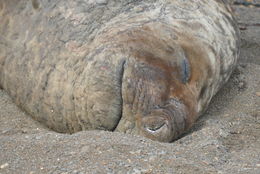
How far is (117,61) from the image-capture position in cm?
303

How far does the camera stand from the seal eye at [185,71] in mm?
3068

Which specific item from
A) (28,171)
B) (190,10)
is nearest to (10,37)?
(190,10)

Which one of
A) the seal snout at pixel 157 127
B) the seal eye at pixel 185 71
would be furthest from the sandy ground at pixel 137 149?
the seal eye at pixel 185 71

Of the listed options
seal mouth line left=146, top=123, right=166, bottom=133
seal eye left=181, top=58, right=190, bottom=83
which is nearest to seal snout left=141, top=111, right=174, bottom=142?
seal mouth line left=146, top=123, right=166, bottom=133

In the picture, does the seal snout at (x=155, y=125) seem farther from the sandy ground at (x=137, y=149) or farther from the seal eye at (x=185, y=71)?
the seal eye at (x=185, y=71)

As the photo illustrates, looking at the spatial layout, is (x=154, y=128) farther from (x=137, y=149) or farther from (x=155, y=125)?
(x=137, y=149)

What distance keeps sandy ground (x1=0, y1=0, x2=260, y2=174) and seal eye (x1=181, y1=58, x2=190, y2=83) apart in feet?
0.89

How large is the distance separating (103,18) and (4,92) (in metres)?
0.89

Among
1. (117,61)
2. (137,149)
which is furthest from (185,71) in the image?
(137,149)

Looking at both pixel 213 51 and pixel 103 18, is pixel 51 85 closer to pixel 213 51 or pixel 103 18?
pixel 103 18

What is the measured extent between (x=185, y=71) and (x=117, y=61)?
357mm

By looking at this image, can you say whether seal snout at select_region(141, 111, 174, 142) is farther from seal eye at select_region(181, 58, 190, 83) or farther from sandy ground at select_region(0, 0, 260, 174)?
seal eye at select_region(181, 58, 190, 83)

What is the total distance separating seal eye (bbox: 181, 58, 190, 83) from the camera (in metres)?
3.07

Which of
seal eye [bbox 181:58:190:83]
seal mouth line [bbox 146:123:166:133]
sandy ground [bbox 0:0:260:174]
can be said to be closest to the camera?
sandy ground [bbox 0:0:260:174]
